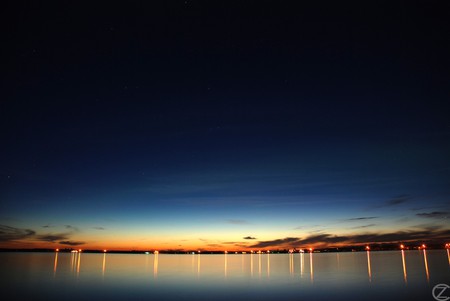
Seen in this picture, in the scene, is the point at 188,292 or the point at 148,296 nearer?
the point at 148,296

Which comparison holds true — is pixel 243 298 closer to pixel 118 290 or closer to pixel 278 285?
pixel 278 285

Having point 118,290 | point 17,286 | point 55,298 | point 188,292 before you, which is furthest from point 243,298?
point 17,286

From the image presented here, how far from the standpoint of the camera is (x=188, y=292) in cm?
3934

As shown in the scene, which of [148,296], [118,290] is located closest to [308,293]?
[148,296]

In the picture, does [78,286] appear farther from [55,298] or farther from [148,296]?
[148,296]

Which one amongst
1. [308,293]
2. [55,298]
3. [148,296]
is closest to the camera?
[55,298]

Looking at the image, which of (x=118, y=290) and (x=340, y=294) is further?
(x=118, y=290)

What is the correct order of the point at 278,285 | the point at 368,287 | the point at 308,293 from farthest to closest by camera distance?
the point at 278,285, the point at 368,287, the point at 308,293

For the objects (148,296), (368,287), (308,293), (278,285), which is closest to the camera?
(148,296)

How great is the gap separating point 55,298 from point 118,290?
781 cm

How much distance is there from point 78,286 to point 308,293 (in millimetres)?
29157

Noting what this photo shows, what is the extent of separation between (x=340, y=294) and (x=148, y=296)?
70.5 ft

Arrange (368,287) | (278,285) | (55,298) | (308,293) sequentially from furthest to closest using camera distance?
(278,285) < (368,287) < (308,293) < (55,298)

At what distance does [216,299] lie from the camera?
34812mm
